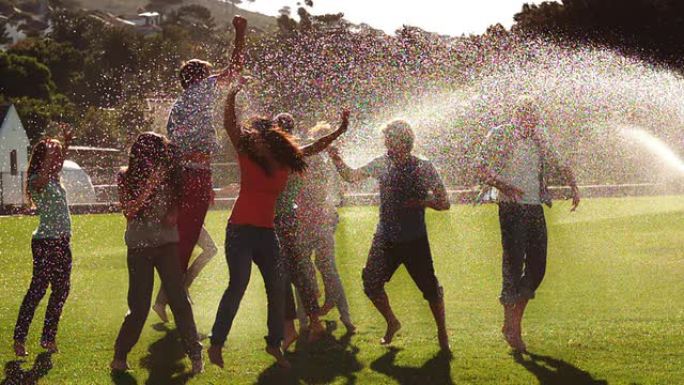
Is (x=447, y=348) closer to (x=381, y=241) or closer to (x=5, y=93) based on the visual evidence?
(x=381, y=241)

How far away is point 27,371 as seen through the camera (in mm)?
7902

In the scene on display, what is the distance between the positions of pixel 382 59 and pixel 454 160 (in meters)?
5.18

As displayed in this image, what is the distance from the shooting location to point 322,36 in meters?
62.0

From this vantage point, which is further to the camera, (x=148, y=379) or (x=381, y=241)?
(x=381, y=241)

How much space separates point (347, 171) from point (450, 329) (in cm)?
176

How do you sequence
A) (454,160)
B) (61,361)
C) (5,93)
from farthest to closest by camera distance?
1. (5,93)
2. (454,160)
3. (61,361)

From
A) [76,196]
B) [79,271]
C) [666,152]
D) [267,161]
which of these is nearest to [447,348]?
[267,161]

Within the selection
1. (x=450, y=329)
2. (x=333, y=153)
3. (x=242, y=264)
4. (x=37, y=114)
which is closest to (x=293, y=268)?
(x=333, y=153)

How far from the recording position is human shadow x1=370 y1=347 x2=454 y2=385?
7.36m

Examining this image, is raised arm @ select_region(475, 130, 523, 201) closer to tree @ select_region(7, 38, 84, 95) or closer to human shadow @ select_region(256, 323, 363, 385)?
human shadow @ select_region(256, 323, 363, 385)

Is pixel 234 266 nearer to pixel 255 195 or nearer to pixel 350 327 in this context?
pixel 255 195

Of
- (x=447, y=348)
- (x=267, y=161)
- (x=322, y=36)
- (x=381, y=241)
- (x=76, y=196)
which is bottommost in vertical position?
(x=76, y=196)

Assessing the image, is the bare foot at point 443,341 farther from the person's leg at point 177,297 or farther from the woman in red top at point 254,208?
the person's leg at point 177,297

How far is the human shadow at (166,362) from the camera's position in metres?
7.53
